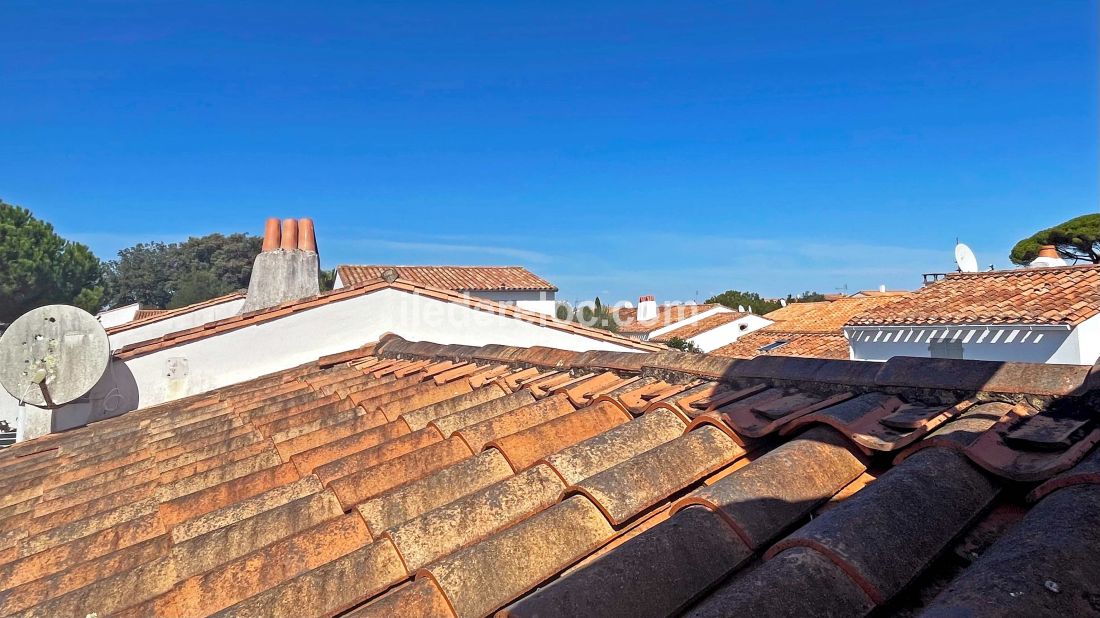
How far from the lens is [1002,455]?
1838 millimetres

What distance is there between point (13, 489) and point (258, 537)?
3.01 meters

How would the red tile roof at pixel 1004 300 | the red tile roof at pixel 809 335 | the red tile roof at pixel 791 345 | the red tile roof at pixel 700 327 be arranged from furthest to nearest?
1. the red tile roof at pixel 700 327
2. the red tile roof at pixel 809 335
3. the red tile roof at pixel 791 345
4. the red tile roof at pixel 1004 300

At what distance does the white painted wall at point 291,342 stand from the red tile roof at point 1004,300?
7304 mm

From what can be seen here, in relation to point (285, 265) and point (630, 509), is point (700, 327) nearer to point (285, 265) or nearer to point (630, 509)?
point (285, 265)

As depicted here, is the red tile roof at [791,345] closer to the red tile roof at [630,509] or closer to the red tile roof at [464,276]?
the red tile roof at [464,276]

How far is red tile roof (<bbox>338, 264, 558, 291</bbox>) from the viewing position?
24.0m

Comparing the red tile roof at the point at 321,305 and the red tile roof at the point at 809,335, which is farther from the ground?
the red tile roof at the point at 321,305

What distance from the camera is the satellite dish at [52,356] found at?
6.39m

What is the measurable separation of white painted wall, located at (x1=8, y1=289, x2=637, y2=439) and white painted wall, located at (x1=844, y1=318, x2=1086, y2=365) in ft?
23.3

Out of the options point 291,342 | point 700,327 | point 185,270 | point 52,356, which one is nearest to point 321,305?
point 291,342

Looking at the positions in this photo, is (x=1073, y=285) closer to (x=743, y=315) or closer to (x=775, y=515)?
(x=775, y=515)

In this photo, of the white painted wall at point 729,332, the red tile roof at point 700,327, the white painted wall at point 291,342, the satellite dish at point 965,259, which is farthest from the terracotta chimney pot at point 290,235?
the white painted wall at point 729,332

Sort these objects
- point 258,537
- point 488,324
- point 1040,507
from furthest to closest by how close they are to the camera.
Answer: point 488,324 < point 258,537 < point 1040,507

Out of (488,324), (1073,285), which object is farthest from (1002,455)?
(1073,285)
